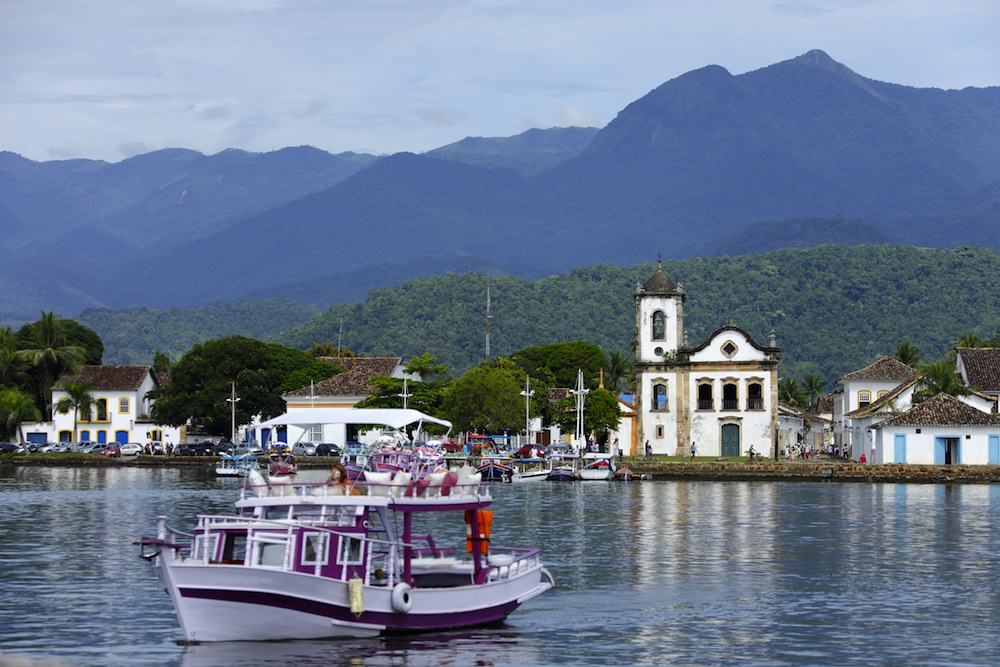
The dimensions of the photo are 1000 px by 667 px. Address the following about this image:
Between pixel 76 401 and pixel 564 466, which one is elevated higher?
pixel 76 401

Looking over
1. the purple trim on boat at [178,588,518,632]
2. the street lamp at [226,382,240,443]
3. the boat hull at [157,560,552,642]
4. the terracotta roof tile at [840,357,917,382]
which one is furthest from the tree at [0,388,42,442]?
the boat hull at [157,560,552,642]

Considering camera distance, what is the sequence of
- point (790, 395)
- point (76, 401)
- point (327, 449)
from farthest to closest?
point (790, 395)
point (76, 401)
point (327, 449)

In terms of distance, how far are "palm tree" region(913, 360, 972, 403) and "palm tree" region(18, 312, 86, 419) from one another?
6496 centimetres

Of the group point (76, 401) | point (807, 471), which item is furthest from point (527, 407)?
point (76, 401)

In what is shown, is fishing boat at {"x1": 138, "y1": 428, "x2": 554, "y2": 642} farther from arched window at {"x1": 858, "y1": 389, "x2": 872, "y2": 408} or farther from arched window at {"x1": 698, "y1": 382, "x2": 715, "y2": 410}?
arched window at {"x1": 858, "y1": 389, "x2": 872, "y2": 408}

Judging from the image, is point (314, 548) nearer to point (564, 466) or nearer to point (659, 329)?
point (564, 466)

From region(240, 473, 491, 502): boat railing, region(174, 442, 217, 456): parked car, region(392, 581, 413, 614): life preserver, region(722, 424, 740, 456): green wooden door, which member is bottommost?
region(392, 581, 413, 614): life preserver

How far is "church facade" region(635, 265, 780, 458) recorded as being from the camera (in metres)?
102

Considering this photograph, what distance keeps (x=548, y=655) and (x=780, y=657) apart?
4390mm

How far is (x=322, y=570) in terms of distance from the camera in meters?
28.7

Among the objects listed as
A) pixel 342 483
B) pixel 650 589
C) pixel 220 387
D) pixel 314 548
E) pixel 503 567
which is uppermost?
pixel 220 387

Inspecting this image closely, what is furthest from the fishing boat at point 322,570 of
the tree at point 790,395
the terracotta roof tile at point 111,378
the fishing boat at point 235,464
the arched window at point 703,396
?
the tree at point 790,395

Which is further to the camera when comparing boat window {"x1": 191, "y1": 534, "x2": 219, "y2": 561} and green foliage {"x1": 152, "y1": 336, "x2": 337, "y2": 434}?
green foliage {"x1": 152, "y1": 336, "x2": 337, "y2": 434}

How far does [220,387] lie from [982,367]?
5391cm
